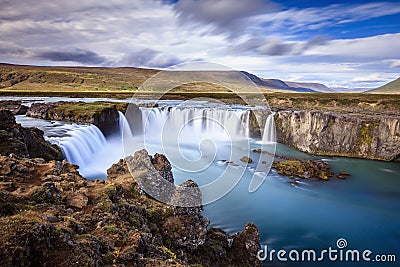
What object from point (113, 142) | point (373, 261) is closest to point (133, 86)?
point (113, 142)

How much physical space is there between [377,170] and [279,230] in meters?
19.5

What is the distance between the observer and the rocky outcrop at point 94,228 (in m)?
5.23

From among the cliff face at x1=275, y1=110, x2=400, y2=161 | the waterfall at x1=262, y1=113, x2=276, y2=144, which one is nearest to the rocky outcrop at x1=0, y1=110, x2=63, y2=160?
the waterfall at x1=262, y1=113, x2=276, y2=144

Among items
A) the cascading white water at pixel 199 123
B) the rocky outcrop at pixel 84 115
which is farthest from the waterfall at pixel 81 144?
the cascading white water at pixel 199 123

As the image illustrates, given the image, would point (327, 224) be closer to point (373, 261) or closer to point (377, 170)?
point (373, 261)

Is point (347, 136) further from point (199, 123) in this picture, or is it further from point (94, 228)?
point (94, 228)

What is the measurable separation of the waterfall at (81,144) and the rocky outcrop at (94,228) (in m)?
12.8

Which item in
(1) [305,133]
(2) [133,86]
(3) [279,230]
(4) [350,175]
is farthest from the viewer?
(2) [133,86]

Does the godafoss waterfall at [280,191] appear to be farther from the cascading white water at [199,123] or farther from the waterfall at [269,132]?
the cascading white water at [199,123]

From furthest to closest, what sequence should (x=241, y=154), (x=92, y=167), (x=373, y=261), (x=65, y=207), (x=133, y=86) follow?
(x=133, y=86) < (x=241, y=154) < (x=92, y=167) < (x=373, y=261) < (x=65, y=207)

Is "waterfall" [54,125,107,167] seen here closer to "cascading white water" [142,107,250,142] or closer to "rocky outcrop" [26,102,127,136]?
"rocky outcrop" [26,102,127,136]

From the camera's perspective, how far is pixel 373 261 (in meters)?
15.5

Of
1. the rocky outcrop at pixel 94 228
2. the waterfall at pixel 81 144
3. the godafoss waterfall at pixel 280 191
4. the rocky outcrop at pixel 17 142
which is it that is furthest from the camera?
the waterfall at pixel 81 144

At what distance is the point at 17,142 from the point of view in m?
13.6
